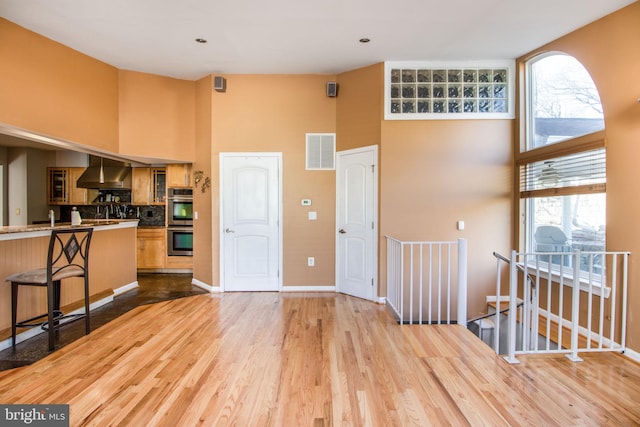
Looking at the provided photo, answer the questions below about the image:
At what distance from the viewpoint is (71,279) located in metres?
3.70

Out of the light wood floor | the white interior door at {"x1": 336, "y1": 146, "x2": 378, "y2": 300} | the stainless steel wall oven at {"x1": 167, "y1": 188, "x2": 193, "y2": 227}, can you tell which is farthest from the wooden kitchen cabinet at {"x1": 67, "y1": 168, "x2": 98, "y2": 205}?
the white interior door at {"x1": 336, "y1": 146, "x2": 378, "y2": 300}

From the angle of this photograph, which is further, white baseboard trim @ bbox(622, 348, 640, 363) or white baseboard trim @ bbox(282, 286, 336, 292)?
white baseboard trim @ bbox(282, 286, 336, 292)

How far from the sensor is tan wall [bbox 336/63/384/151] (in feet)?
13.8

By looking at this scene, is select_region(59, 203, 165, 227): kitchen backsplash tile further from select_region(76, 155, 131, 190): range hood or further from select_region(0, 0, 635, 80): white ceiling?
select_region(0, 0, 635, 80): white ceiling

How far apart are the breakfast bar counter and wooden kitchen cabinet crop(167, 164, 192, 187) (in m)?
1.17

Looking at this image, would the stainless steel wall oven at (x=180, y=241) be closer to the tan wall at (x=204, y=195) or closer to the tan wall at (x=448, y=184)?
the tan wall at (x=204, y=195)

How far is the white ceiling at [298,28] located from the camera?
2.96 metres

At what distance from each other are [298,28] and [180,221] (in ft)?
13.1

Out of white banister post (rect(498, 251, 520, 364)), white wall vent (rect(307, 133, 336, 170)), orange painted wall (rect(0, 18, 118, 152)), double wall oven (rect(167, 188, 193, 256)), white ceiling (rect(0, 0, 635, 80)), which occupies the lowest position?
white banister post (rect(498, 251, 520, 364))

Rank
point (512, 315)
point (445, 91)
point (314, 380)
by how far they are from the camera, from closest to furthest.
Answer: point (314, 380) → point (512, 315) → point (445, 91)

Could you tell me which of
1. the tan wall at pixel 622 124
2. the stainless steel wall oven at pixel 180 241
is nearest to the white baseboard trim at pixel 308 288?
the stainless steel wall oven at pixel 180 241

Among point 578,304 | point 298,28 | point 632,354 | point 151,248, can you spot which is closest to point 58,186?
point 151,248

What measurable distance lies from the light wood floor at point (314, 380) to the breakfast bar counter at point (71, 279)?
0.74 meters

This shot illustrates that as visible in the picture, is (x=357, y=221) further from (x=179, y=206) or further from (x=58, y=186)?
(x=58, y=186)
